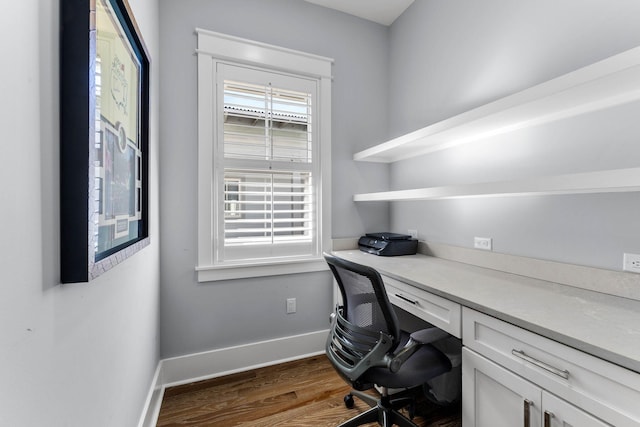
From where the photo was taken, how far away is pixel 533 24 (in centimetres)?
154

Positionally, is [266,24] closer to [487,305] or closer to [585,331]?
[487,305]

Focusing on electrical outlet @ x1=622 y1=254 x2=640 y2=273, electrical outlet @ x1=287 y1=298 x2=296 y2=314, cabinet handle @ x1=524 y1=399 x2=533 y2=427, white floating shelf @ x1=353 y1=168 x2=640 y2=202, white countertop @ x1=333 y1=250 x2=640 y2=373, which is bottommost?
electrical outlet @ x1=287 y1=298 x2=296 y2=314

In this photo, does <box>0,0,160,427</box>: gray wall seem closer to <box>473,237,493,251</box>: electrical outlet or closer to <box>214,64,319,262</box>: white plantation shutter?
<box>214,64,319,262</box>: white plantation shutter

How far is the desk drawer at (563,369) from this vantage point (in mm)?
740

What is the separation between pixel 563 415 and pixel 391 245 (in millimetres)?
1380

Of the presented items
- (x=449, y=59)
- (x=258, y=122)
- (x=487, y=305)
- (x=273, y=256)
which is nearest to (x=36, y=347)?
(x=487, y=305)

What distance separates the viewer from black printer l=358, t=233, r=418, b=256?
7.16 ft

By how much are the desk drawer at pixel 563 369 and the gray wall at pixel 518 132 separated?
0.65m

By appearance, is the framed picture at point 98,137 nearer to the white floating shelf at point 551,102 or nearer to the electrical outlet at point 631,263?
the white floating shelf at point 551,102

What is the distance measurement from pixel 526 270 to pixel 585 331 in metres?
0.75

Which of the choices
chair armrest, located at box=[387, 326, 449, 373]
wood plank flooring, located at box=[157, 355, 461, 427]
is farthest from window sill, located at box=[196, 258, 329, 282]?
chair armrest, located at box=[387, 326, 449, 373]

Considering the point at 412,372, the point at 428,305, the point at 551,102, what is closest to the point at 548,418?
the point at 412,372

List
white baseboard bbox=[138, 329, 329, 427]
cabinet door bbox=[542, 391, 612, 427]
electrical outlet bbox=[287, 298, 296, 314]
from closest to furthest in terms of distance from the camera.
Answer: cabinet door bbox=[542, 391, 612, 427]
white baseboard bbox=[138, 329, 329, 427]
electrical outlet bbox=[287, 298, 296, 314]

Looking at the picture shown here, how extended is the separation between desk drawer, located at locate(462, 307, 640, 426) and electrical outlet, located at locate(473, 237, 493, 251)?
2.48 feet
